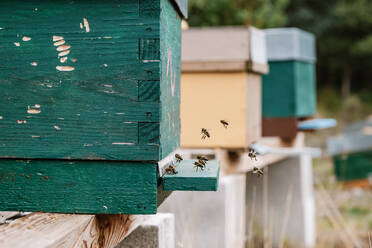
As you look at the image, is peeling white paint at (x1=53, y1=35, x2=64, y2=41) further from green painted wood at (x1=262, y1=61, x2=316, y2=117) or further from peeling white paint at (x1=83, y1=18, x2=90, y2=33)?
green painted wood at (x1=262, y1=61, x2=316, y2=117)

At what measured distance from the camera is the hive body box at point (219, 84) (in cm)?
324

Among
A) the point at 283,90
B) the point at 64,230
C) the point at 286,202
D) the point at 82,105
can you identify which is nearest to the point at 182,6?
the point at 82,105

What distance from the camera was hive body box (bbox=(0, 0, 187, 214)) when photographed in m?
1.40

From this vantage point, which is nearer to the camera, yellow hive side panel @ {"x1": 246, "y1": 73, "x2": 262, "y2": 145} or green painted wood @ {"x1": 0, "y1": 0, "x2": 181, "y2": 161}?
green painted wood @ {"x1": 0, "y1": 0, "x2": 181, "y2": 161}

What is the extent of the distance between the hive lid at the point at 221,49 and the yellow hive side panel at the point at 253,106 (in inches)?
4.1

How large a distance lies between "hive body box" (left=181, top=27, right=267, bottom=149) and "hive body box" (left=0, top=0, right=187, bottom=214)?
1.81 metres

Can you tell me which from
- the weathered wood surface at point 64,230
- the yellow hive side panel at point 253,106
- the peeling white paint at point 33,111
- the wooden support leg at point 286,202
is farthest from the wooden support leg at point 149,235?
the wooden support leg at point 286,202

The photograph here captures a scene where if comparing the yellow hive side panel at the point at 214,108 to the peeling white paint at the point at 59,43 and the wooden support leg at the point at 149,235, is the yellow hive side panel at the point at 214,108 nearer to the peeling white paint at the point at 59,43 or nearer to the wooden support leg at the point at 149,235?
the wooden support leg at the point at 149,235

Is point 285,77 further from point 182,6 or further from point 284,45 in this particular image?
point 182,6

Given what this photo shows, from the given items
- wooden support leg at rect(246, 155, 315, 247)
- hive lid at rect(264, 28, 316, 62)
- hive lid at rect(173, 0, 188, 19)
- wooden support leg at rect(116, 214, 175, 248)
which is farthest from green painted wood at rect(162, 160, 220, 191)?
wooden support leg at rect(246, 155, 315, 247)

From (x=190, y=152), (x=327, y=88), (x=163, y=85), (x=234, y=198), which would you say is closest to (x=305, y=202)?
(x=234, y=198)

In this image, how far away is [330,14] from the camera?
814 inches

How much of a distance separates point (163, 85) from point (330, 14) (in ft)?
67.7

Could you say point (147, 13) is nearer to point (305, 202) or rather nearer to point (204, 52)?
point (204, 52)
